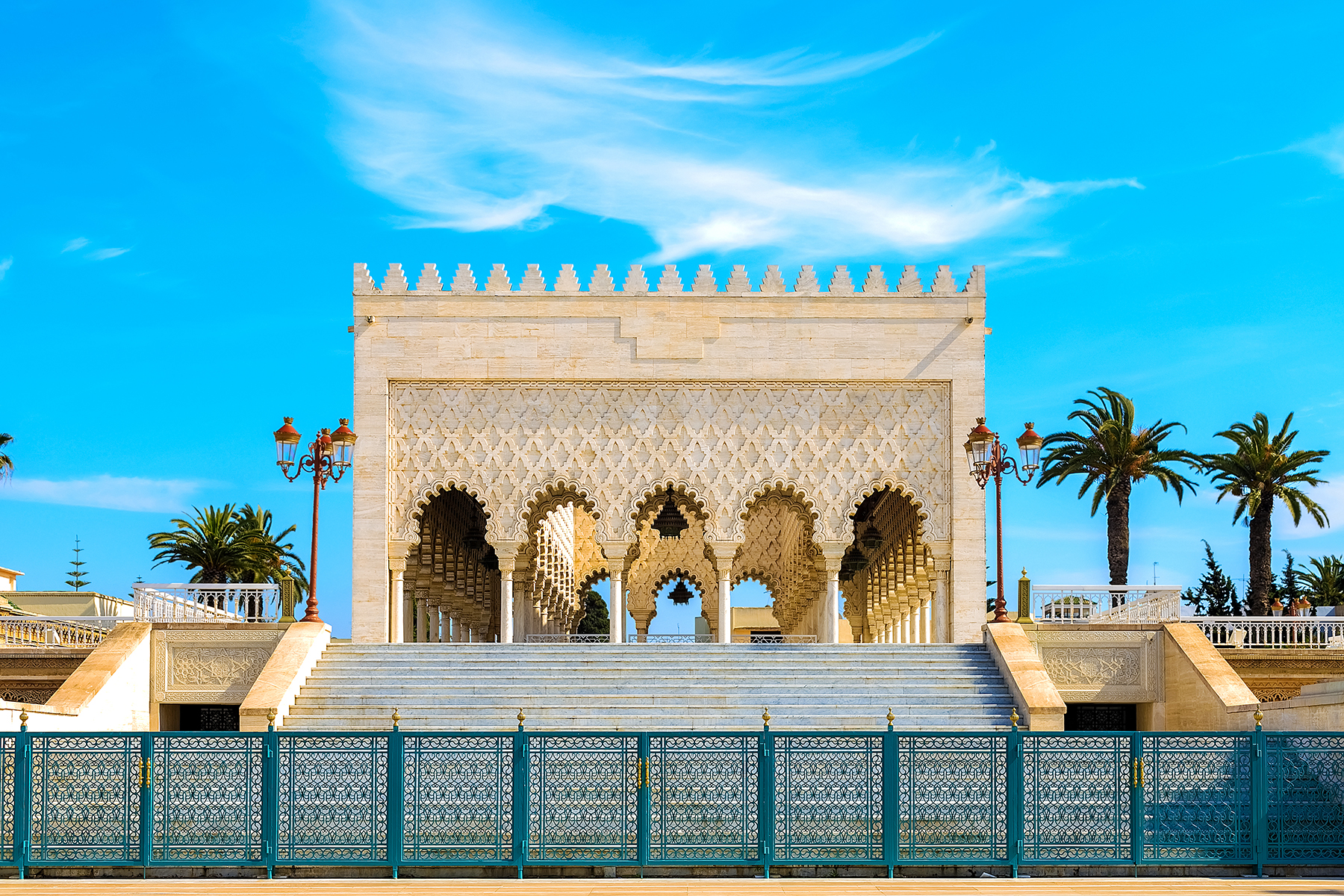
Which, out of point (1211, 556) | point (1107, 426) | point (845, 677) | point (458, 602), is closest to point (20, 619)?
point (845, 677)

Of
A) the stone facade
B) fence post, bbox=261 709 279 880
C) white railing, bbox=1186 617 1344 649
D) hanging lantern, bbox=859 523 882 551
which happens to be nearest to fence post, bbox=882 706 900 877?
fence post, bbox=261 709 279 880

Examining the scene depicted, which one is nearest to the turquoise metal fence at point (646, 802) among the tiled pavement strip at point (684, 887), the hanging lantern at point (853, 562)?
the tiled pavement strip at point (684, 887)

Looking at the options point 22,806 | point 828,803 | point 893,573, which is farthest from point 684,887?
point 893,573

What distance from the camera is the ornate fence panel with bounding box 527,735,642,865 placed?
11195mm

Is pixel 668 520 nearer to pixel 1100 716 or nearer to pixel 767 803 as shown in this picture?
pixel 1100 716

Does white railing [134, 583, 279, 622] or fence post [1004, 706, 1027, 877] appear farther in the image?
white railing [134, 583, 279, 622]

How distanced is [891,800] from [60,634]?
14143mm

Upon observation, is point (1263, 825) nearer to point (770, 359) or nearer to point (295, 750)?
point (295, 750)

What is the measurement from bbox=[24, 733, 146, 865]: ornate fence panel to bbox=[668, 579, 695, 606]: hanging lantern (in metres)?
26.0

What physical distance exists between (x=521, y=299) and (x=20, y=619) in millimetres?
8898

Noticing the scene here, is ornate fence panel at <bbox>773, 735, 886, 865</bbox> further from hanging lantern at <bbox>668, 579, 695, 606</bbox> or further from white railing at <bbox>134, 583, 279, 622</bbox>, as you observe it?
hanging lantern at <bbox>668, 579, 695, 606</bbox>

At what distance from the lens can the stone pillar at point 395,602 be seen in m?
22.8

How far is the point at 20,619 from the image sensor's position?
60.4ft

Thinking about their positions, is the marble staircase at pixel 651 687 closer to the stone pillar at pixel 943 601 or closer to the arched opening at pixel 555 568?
the stone pillar at pixel 943 601
